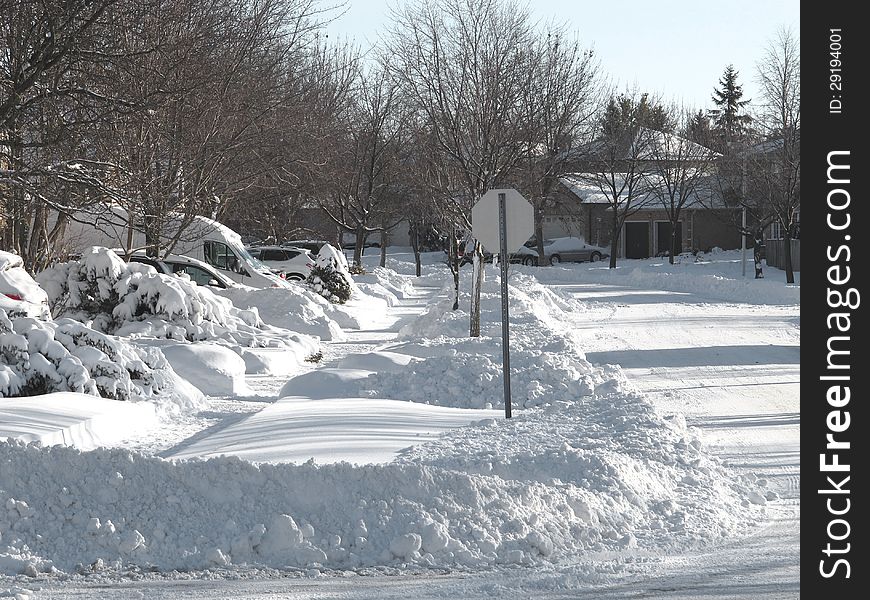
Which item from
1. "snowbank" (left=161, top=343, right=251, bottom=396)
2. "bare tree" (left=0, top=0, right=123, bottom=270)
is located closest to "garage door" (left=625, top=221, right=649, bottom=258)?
"bare tree" (left=0, top=0, right=123, bottom=270)

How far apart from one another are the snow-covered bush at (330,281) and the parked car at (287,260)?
10.5 ft

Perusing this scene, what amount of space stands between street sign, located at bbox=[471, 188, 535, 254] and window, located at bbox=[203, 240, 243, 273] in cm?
1880

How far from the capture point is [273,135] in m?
30.2

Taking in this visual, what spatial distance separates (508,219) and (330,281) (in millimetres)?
19586

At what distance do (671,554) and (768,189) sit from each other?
39.8m

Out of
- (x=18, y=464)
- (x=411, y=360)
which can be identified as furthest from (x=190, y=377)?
(x=18, y=464)

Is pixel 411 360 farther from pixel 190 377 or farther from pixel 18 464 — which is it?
pixel 18 464

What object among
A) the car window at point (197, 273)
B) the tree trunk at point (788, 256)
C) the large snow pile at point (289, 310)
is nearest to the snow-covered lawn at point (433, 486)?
the large snow pile at point (289, 310)

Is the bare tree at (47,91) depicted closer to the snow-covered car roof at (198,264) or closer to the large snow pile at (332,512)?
the large snow pile at (332,512)

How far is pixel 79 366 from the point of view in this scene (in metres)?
11.9

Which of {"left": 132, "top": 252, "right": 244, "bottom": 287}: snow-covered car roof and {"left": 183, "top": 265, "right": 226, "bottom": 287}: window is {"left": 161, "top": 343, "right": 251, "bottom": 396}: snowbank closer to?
{"left": 132, "top": 252, "right": 244, "bottom": 287}: snow-covered car roof

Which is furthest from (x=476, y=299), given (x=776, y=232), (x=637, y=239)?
(x=637, y=239)

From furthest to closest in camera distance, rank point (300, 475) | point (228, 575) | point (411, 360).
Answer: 1. point (411, 360)
2. point (300, 475)
3. point (228, 575)
